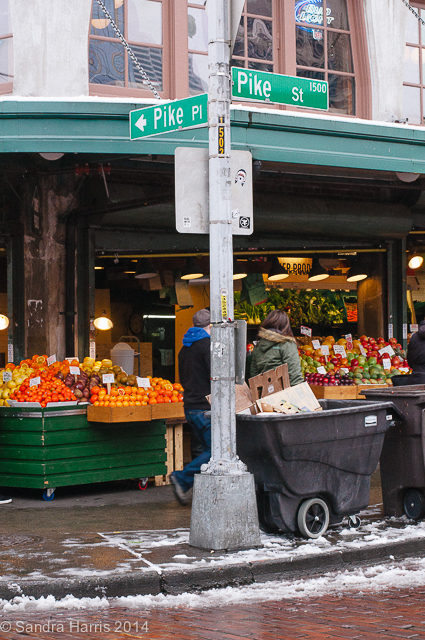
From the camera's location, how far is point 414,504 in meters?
7.86

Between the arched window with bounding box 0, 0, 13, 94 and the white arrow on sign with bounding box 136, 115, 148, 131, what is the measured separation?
4.13m

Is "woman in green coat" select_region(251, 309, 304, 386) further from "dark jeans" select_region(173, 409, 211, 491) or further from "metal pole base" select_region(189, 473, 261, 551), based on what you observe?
"metal pole base" select_region(189, 473, 261, 551)

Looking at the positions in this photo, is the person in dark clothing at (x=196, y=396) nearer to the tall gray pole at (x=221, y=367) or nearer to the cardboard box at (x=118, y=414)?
the cardboard box at (x=118, y=414)

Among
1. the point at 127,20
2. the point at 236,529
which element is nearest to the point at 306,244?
the point at 127,20

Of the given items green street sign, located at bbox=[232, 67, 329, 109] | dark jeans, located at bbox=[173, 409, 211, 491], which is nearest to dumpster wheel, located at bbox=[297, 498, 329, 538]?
dark jeans, located at bbox=[173, 409, 211, 491]

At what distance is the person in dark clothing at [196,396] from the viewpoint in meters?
8.70

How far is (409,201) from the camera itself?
14.5 m

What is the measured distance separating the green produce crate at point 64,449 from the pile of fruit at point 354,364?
345 centimetres

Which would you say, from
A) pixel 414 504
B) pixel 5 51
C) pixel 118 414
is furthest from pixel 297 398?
pixel 5 51

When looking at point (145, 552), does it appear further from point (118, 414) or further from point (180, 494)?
point (118, 414)

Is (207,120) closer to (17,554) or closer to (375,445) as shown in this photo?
(375,445)

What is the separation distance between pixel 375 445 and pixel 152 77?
645 centimetres

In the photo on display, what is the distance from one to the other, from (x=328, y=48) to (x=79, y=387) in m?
6.71

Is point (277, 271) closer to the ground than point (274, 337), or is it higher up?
higher up
